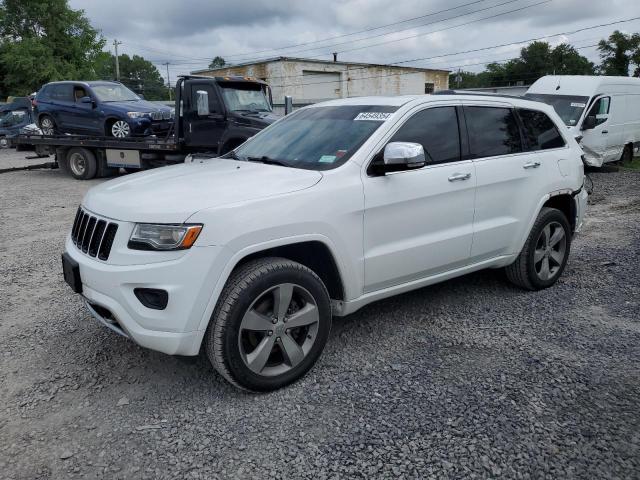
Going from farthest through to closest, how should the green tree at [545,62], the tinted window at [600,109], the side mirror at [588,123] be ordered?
the green tree at [545,62], the tinted window at [600,109], the side mirror at [588,123]

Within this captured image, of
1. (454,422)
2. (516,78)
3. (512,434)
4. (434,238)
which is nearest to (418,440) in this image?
(454,422)

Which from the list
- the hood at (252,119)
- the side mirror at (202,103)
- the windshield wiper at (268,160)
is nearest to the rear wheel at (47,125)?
the side mirror at (202,103)

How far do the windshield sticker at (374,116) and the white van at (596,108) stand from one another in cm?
979

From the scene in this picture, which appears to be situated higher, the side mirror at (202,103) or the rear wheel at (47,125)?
the side mirror at (202,103)

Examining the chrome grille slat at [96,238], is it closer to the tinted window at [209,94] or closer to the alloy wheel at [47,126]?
the tinted window at [209,94]

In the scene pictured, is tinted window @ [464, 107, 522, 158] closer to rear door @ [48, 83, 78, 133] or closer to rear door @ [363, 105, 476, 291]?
rear door @ [363, 105, 476, 291]

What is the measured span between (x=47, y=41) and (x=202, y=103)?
126 feet

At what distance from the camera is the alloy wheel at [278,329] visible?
10.1ft

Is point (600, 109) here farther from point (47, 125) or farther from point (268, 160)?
point (47, 125)

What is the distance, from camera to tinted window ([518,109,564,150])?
468cm

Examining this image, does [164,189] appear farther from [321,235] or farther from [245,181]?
[321,235]

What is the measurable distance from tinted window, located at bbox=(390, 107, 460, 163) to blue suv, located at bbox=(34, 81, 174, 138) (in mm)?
10054

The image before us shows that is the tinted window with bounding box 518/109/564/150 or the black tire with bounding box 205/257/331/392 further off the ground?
the tinted window with bounding box 518/109/564/150

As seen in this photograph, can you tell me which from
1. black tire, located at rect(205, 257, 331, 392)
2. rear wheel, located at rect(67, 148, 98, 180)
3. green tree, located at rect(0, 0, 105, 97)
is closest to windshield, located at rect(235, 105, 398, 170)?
black tire, located at rect(205, 257, 331, 392)
